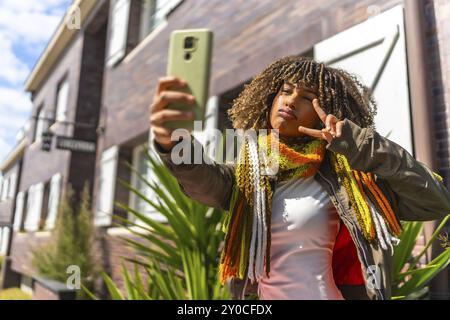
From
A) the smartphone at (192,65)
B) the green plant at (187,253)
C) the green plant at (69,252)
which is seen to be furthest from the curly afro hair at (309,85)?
the green plant at (69,252)

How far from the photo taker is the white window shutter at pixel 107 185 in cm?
700

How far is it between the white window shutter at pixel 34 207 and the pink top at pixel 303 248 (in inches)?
436

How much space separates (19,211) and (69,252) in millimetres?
8004

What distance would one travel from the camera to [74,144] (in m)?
7.90

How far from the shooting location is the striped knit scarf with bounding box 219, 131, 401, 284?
4.28 feet

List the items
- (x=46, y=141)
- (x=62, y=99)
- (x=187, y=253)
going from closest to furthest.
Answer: (x=187, y=253) < (x=46, y=141) < (x=62, y=99)

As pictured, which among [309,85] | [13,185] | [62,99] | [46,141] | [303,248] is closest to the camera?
[303,248]

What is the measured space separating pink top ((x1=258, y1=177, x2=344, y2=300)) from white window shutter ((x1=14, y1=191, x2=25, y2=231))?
13.3 meters

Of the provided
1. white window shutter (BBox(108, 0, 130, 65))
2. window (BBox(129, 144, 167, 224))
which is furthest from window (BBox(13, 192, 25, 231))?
window (BBox(129, 144, 167, 224))

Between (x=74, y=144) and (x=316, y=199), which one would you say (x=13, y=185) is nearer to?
(x=74, y=144)

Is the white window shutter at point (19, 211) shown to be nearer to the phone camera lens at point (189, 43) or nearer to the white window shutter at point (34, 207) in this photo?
the white window shutter at point (34, 207)

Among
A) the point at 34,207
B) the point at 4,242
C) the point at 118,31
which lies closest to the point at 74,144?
the point at 118,31

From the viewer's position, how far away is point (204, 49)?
104 cm

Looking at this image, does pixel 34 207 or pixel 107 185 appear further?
pixel 34 207
